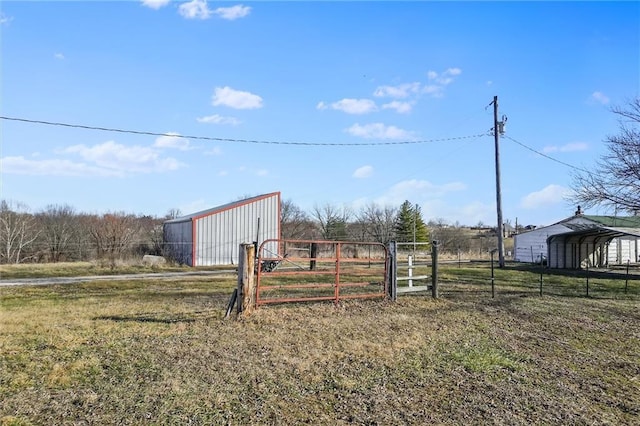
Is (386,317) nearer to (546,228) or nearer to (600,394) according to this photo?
(600,394)

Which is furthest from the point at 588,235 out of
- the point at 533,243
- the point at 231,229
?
the point at 231,229

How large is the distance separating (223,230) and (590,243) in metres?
22.5

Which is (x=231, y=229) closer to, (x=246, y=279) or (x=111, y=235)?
(x=111, y=235)

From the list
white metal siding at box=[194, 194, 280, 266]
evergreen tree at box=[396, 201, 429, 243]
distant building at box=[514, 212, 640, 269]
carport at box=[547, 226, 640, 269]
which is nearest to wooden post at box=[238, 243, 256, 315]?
white metal siding at box=[194, 194, 280, 266]

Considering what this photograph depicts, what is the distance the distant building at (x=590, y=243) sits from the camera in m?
24.2

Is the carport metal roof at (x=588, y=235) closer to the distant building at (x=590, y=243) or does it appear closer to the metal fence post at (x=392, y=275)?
the distant building at (x=590, y=243)

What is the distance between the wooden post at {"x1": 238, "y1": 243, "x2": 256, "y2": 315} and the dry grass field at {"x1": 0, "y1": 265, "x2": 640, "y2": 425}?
339 mm

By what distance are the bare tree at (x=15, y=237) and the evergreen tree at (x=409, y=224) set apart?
32.3 metres

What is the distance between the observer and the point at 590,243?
27.1m

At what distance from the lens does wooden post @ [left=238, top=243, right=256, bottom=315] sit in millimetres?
8102

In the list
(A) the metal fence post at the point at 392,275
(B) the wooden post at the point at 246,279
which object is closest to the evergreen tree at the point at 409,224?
(A) the metal fence post at the point at 392,275

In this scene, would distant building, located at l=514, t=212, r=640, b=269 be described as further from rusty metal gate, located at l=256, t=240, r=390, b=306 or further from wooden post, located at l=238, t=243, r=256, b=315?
wooden post, located at l=238, t=243, r=256, b=315

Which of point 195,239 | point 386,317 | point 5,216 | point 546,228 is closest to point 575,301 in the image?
point 386,317

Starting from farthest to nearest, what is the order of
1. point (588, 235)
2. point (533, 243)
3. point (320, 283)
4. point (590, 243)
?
point (533, 243) < point (590, 243) < point (588, 235) < point (320, 283)
